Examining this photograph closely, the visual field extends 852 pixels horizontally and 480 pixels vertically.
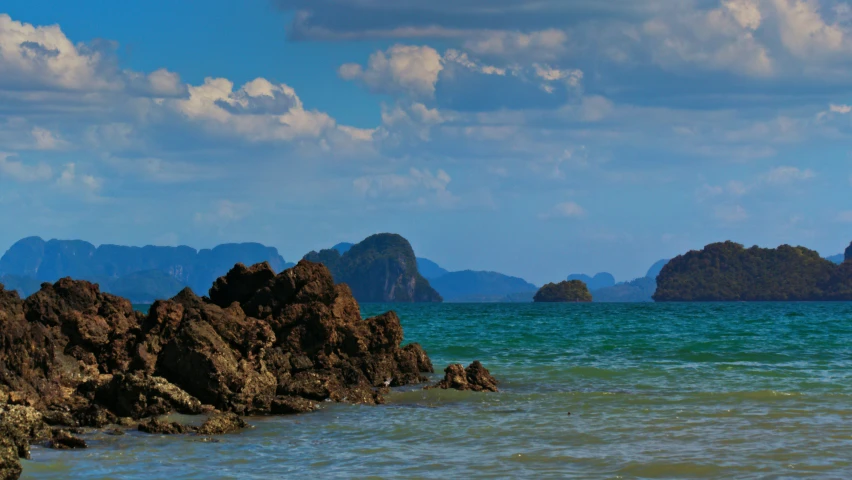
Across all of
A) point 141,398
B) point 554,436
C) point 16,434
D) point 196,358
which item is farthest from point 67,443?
point 554,436

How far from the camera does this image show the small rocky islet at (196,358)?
19.3 meters

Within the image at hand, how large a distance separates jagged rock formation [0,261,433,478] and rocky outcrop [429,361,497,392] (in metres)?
1.93

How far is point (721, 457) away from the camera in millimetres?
16406

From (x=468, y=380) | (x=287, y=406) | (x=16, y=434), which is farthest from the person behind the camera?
(x=468, y=380)

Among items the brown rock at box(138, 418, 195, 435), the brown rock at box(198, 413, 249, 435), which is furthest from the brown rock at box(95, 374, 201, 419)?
the brown rock at box(198, 413, 249, 435)

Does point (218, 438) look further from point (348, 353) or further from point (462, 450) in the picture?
point (348, 353)

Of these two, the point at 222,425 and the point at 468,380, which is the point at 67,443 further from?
the point at 468,380

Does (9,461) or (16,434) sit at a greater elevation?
(16,434)

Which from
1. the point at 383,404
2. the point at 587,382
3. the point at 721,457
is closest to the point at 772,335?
the point at 587,382

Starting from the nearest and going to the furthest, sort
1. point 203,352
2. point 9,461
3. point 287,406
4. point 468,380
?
point 9,461 → point 203,352 → point 287,406 → point 468,380

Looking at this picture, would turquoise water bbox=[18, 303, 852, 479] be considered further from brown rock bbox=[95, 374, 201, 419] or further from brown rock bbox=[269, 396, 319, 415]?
brown rock bbox=[95, 374, 201, 419]

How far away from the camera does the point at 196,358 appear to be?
21312 mm

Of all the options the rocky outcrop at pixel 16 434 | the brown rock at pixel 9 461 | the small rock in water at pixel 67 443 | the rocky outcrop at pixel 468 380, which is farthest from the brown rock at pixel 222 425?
the rocky outcrop at pixel 468 380

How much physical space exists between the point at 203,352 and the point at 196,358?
210 millimetres
